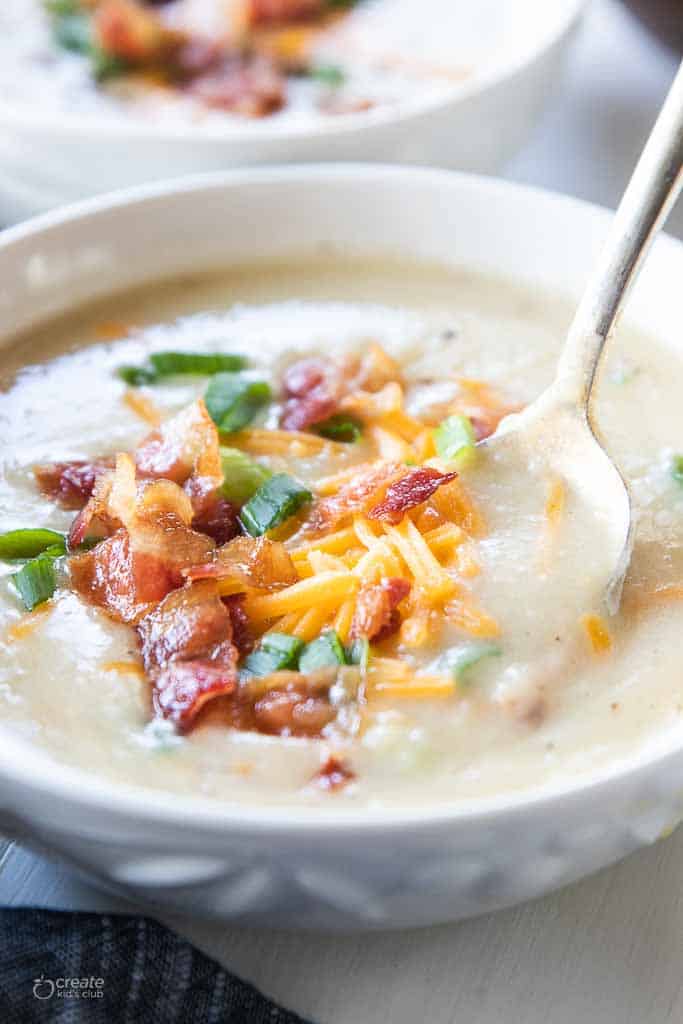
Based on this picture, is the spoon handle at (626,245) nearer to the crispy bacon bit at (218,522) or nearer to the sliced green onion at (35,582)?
the crispy bacon bit at (218,522)

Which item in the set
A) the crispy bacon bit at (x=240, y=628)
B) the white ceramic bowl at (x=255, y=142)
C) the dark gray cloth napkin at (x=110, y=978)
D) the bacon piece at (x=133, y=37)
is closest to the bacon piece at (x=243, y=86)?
the bacon piece at (x=133, y=37)

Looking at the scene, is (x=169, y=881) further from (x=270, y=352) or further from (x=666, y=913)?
(x=270, y=352)

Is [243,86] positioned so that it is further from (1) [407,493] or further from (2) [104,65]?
(1) [407,493]

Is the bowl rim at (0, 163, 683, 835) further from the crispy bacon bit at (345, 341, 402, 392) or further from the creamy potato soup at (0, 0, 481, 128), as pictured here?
the creamy potato soup at (0, 0, 481, 128)

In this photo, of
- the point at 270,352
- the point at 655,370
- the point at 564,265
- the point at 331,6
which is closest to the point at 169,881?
the point at 270,352

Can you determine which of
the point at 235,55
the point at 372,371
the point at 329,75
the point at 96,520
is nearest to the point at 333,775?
the point at 96,520

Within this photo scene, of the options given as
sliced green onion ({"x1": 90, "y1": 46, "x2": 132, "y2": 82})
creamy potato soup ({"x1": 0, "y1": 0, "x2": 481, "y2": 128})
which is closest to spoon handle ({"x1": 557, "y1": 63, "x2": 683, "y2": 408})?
creamy potato soup ({"x1": 0, "y1": 0, "x2": 481, "y2": 128})
